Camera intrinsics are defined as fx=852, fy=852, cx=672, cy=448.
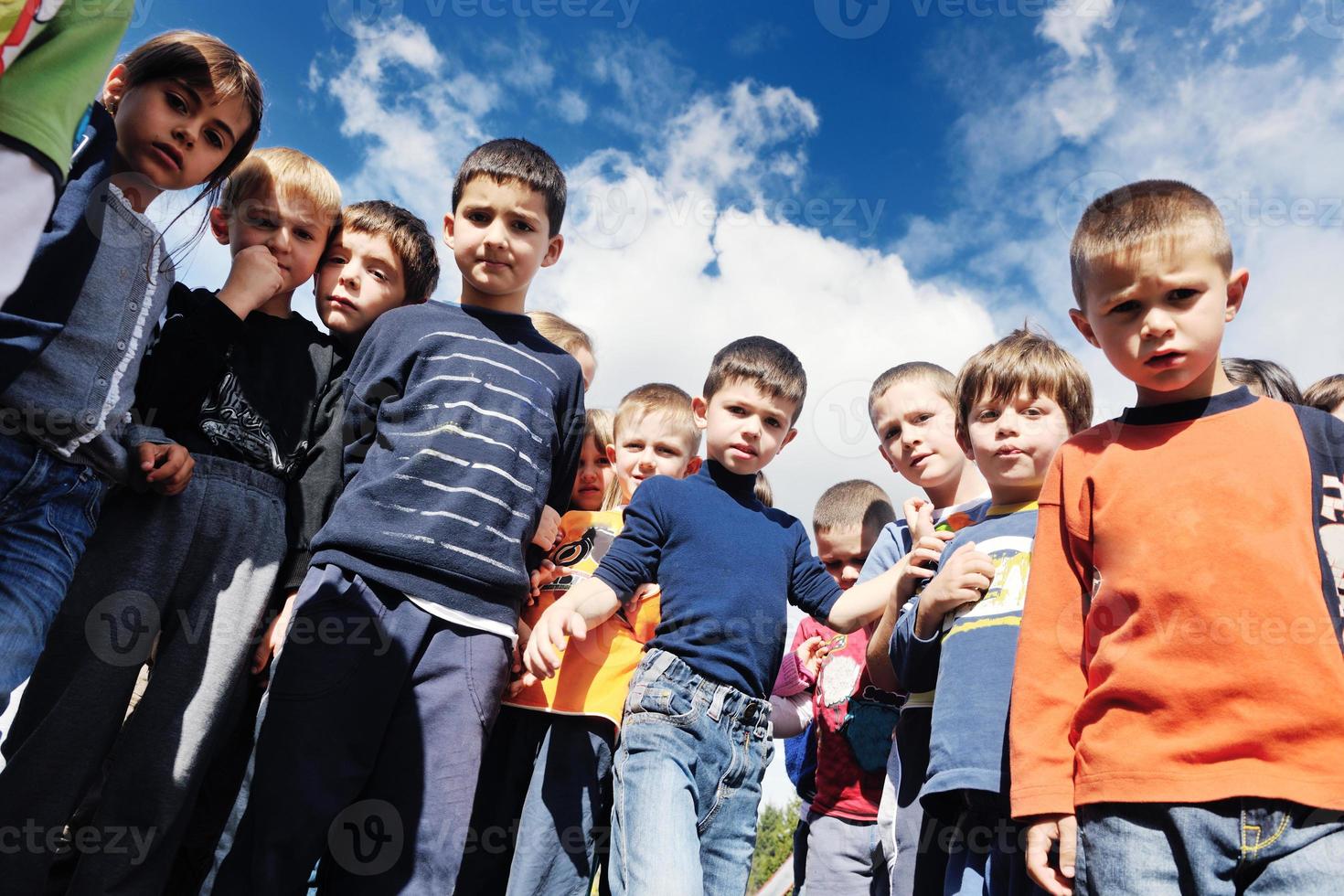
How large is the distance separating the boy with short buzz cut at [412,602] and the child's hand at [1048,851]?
4.67ft

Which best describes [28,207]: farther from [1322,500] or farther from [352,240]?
[1322,500]

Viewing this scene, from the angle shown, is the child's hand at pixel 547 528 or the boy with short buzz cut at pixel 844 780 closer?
the child's hand at pixel 547 528

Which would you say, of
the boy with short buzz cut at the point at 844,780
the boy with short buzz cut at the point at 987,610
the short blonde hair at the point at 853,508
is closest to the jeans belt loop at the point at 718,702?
the boy with short buzz cut at the point at 987,610

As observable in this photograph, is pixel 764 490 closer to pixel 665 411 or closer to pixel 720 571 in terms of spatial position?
pixel 665 411

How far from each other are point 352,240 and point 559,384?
1.01 m

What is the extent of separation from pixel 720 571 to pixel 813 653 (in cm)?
153

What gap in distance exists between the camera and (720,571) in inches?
109

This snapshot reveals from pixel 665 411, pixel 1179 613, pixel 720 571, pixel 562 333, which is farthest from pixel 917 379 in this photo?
pixel 1179 613

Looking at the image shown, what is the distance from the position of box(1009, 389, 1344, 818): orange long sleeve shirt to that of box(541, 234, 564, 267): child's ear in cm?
192

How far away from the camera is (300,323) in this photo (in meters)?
3.04

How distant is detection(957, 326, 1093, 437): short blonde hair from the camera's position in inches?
101

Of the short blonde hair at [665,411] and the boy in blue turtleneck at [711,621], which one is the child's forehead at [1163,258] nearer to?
the boy in blue turtleneck at [711,621]

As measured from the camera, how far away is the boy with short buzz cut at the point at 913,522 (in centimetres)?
240

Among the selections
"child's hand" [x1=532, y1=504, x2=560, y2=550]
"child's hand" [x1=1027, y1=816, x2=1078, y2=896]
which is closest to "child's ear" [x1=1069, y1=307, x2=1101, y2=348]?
"child's hand" [x1=1027, y1=816, x2=1078, y2=896]
